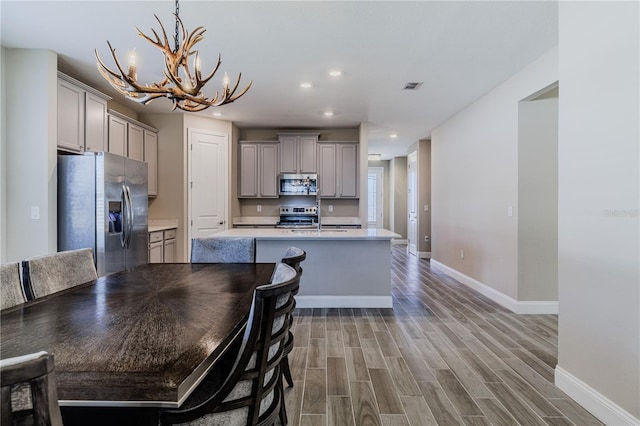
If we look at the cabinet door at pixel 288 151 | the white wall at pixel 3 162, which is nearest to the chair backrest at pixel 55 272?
the white wall at pixel 3 162

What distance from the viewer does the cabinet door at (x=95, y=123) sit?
358cm

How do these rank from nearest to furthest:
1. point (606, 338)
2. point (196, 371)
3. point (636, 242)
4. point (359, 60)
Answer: point (196, 371) < point (636, 242) < point (606, 338) < point (359, 60)

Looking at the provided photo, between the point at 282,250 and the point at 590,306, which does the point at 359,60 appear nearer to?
the point at 282,250

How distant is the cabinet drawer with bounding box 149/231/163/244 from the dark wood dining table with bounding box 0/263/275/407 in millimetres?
2714

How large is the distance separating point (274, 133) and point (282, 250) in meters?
3.24

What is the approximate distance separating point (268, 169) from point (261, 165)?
153 millimetres

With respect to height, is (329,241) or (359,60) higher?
(359,60)

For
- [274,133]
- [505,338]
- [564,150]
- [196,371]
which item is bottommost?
[505,338]

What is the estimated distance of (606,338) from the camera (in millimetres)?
1755

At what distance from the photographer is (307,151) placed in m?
6.05

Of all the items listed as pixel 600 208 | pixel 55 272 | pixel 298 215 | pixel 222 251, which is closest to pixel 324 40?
pixel 222 251

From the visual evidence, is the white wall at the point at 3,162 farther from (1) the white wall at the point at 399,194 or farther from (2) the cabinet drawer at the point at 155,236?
(1) the white wall at the point at 399,194

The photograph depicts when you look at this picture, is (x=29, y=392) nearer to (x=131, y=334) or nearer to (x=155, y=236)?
(x=131, y=334)

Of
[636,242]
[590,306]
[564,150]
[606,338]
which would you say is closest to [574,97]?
[564,150]
